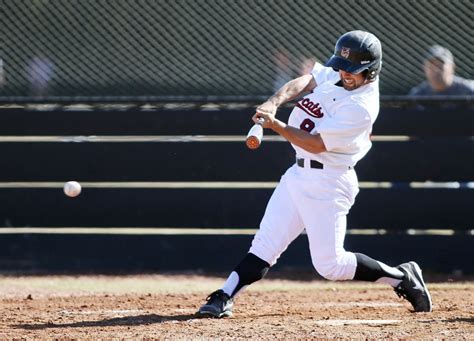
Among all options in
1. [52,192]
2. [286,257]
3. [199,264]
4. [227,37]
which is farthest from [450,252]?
[52,192]

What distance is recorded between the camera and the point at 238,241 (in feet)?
23.2

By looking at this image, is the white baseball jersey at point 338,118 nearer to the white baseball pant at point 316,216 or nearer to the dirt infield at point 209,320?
the white baseball pant at point 316,216

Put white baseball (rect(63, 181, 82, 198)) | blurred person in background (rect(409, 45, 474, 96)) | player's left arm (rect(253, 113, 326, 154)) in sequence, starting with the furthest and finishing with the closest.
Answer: blurred person in background (rect(409, 45, 474, 96)), white baseball (rect(63, 181, 82, 198)), player's left arm (rect(253, 113, 326, 154))

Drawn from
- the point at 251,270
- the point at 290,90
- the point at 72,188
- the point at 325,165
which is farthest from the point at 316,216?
the point at 72,188

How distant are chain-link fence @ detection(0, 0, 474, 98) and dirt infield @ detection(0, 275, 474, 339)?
158cm

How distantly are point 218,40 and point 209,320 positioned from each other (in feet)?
9.71

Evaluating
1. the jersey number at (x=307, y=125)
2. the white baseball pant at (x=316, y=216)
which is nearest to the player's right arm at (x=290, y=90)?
the jersey number at (x=307, y=125)

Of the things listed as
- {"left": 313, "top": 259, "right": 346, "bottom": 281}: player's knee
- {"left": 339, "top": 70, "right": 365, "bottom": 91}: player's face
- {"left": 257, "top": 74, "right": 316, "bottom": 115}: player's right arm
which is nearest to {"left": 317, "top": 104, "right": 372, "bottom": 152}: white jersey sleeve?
{"left": 339, "top": 70, "right": 365, "bottom": 91}: player's face

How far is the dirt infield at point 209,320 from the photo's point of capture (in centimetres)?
458

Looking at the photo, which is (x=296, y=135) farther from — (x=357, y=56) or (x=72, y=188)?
(x=72, y=188)

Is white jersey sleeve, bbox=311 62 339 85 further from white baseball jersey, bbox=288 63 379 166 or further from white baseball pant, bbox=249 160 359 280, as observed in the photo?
white baseball pant, bbox=249 160 359 280

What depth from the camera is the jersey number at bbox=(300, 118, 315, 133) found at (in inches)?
191

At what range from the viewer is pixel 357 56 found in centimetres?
472

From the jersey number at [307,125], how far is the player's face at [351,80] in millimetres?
265
